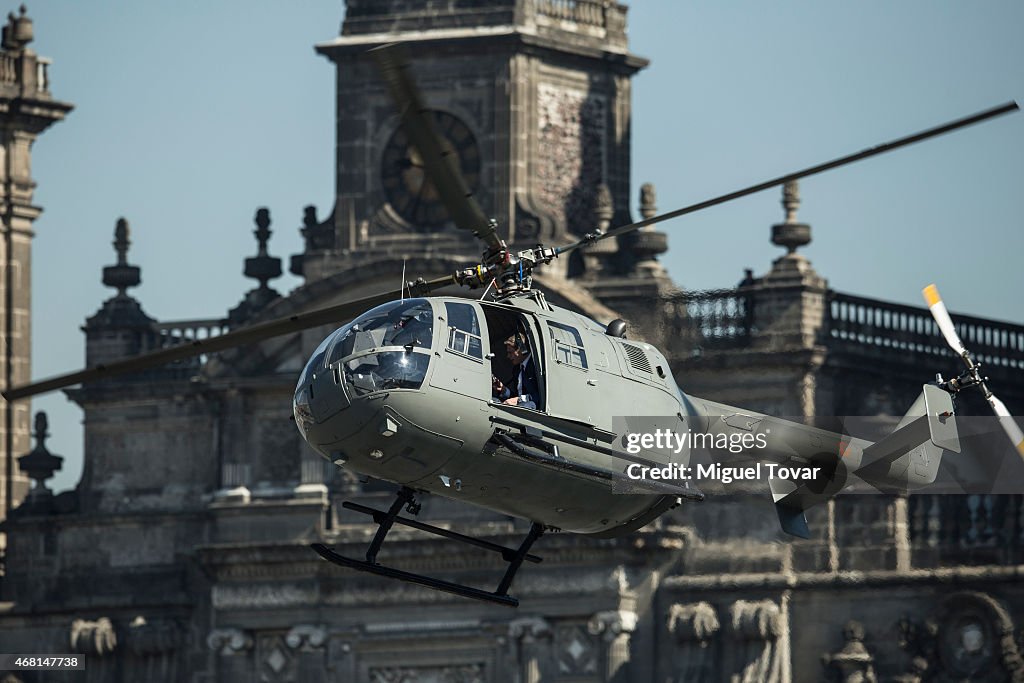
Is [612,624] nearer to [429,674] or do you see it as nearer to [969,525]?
[429,674]

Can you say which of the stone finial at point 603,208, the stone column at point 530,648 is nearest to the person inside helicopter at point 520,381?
the stone column at point 530,648

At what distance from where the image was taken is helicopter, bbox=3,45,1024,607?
47.6 metres

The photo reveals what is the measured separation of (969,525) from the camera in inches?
2990

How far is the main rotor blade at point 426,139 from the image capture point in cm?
4550

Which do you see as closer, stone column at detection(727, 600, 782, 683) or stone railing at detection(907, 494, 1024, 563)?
stone column at detection(727, 600, 782, 683)

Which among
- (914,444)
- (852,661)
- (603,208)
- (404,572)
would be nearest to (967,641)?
(852,661)

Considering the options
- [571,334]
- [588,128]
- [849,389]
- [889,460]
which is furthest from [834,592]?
[571,334]

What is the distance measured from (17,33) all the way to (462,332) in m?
38.7

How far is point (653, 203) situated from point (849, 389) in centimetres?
542

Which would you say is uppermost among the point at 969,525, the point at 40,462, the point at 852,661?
the point at 40,462

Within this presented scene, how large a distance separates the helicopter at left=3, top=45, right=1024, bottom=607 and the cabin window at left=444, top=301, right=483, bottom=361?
0.06ft

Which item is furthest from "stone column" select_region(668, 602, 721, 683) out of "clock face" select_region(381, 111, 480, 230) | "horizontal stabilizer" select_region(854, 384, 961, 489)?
"horizontal stabilizer" select_region(854, 384, 961, 489)

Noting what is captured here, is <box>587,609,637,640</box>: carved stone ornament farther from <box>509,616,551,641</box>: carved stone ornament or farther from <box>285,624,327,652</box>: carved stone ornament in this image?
<box>285,624,327,652</box>: carved stone ornament

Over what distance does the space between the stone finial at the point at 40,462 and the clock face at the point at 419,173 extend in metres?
8.93
